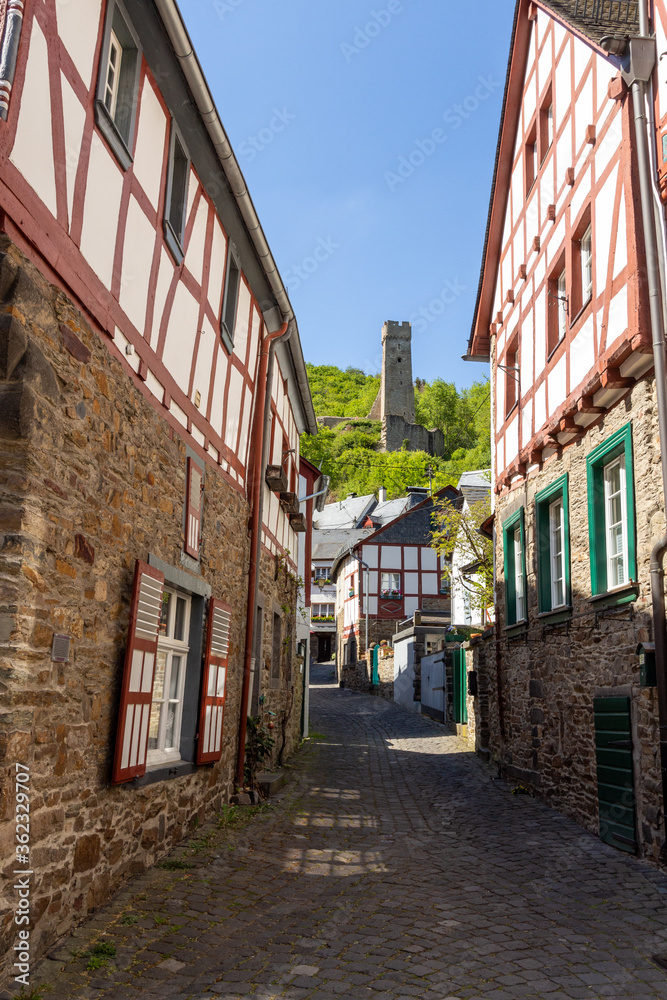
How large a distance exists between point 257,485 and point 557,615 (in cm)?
352

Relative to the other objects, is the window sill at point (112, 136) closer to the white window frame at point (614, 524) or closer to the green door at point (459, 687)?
the white window frame at point (614, 524)

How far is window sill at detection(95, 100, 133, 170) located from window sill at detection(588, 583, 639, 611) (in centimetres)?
484

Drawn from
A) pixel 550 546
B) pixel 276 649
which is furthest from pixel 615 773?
pixel 276 649

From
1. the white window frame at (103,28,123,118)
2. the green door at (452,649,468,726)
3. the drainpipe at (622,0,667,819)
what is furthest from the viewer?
the green door at (452,649,468,726)

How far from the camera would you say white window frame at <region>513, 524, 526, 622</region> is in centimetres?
1039

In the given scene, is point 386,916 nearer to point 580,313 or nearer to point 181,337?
point 181,337

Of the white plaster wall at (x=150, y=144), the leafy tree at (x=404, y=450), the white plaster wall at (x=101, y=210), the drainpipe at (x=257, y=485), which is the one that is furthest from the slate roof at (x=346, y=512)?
the white plaster wall at (x=101, y=210)

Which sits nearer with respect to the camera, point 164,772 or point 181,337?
point 164,772

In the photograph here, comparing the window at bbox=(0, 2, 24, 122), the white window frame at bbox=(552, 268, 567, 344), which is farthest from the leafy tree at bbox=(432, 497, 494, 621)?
the window at bbox=(0, 2, 24, 122)

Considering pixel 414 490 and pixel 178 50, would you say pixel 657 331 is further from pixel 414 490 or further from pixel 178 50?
pixel 414 490

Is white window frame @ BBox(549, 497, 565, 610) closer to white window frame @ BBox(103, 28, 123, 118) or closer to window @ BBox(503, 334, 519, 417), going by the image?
window @ BBox(503, 334, 519, 417)

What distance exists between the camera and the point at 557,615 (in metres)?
8.62

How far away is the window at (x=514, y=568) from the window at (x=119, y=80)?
6.64 meters

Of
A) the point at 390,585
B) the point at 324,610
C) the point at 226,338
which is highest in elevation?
the point at 324,610
